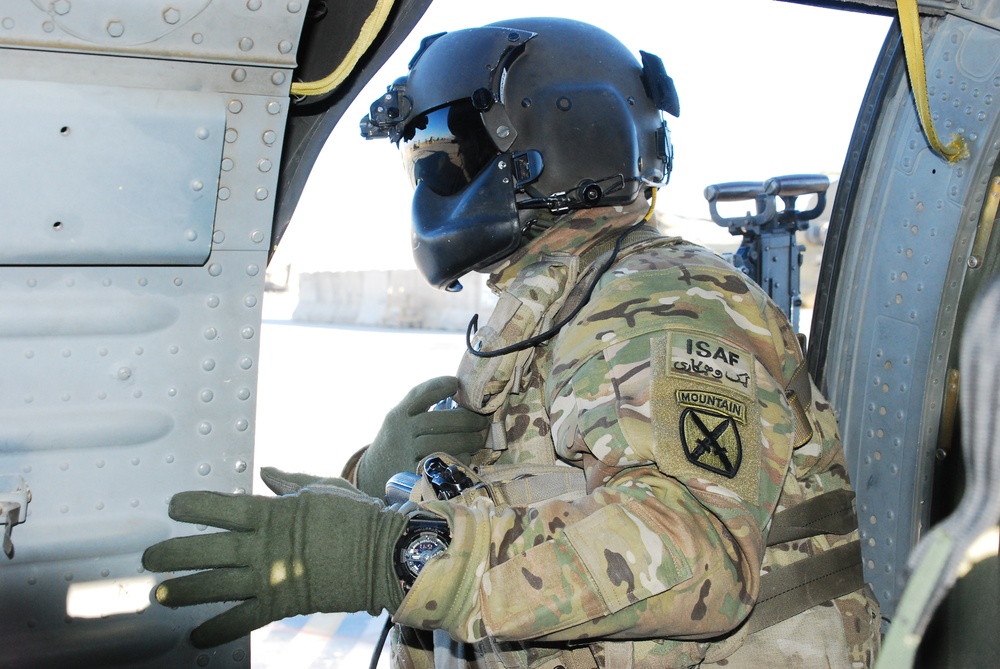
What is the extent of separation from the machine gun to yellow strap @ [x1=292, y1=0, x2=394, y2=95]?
2281mm

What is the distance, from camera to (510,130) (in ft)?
5.69

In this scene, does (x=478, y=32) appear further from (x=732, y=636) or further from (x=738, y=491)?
(x=732, y=636)

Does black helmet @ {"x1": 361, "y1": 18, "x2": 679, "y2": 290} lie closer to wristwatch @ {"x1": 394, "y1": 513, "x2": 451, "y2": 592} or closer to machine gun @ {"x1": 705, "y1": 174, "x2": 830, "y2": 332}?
wristwatch @ {"x1": 394, "y1": 513, "x2": 451, "y2": 592}

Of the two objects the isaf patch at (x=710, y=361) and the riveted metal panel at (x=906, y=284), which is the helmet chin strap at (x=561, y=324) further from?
the riveted metal panel at (x=906, y=284)

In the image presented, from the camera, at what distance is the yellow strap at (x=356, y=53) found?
4.60 ft

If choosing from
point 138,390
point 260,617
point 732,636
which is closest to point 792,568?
point 732,636

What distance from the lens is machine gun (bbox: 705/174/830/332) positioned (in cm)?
343

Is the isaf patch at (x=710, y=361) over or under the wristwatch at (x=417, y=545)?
over

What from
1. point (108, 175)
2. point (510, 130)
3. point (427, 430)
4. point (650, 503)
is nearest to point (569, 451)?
point (650, 503)

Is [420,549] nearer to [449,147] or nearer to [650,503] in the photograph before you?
[650,503]

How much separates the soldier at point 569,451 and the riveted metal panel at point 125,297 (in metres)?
0.12

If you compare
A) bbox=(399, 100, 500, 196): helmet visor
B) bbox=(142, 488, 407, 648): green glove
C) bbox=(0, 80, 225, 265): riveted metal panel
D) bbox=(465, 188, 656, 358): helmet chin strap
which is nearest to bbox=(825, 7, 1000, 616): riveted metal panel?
bbox=(465, 188, 656, 358): helmet chin strap

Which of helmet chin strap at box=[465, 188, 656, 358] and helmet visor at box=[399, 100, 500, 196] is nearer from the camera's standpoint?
helmet chin strap at box=[465, 188, 656, 358]

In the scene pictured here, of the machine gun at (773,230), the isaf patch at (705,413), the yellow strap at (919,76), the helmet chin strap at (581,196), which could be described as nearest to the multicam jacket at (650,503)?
the isaf patch at (705,413)
